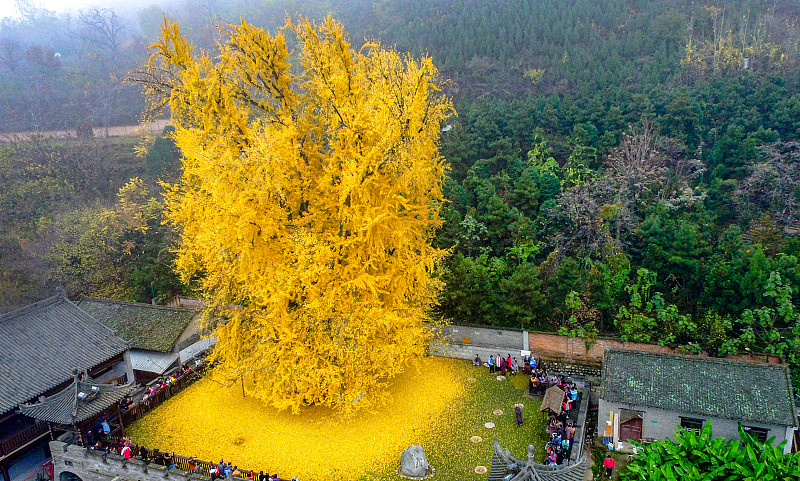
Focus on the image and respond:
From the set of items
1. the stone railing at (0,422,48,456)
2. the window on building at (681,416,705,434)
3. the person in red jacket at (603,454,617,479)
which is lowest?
the person in red jacket at (603,454,617,479)

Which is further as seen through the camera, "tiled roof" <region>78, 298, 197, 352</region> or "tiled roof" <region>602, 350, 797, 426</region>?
"tiled roof" <region>78, 298, 197, 352</region>

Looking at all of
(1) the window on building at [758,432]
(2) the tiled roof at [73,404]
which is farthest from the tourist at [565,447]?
(2) the tiled roof at [73,404]

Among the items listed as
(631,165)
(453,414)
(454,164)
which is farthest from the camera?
(454,164)

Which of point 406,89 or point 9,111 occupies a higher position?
point 9,111

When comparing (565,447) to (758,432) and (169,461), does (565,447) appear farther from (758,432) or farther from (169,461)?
(169,461)

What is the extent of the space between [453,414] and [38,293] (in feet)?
73.2

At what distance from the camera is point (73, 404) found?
13008mm

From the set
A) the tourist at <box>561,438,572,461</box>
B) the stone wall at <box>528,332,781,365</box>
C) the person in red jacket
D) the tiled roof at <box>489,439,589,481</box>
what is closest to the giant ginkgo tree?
the tiled roof at <box>489,439,589,481</box>

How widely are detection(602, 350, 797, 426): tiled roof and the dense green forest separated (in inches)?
118

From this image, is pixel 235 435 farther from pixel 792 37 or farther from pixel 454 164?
pixel 792 37

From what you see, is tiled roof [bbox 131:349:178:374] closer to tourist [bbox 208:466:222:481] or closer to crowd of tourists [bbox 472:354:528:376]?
tourist [bbox 208:466:222:481]

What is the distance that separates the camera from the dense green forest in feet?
58.5

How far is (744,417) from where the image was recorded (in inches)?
473

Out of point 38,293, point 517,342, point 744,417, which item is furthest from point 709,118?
point 38,293
